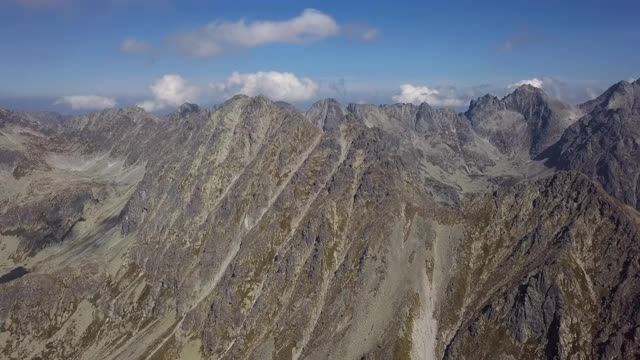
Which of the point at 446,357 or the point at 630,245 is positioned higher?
the point at 630,245

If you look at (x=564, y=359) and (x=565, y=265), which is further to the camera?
(x=565, y=265)

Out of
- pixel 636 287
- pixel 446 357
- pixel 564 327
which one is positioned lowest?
pixel 446 357

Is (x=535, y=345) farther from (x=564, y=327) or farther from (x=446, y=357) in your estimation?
(x=446, y=357)

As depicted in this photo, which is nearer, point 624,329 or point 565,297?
point 624,329

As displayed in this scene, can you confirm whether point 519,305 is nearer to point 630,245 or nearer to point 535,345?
point 535,345

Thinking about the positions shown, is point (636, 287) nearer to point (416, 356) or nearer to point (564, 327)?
point (564, 327)

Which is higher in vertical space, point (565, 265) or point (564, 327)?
point (565, 265)

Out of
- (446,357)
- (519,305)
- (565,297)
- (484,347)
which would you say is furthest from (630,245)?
(446,357)

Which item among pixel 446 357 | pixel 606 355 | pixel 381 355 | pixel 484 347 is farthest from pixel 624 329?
pixel 381 355

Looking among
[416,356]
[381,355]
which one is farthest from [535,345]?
[381,355]
